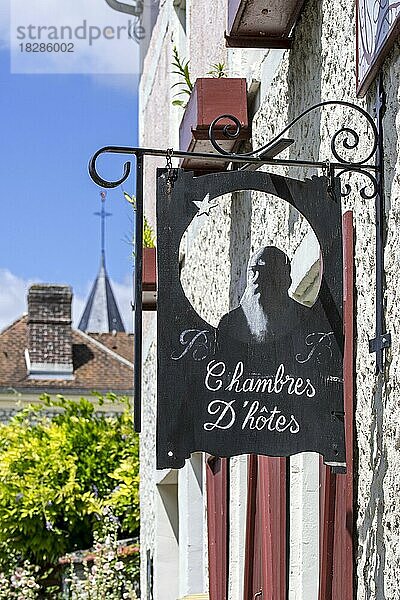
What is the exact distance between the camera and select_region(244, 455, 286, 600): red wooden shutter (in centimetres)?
359

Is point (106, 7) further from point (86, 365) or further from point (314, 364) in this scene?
point (86, 365)

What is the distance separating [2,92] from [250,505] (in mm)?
27385

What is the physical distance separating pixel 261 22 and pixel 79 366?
22.6 m

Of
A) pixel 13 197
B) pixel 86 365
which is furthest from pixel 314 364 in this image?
pixel 13 197

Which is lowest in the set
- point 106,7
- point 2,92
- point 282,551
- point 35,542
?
point 35,542

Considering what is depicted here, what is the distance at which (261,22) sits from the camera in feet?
11.6

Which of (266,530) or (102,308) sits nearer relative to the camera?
(266,530)

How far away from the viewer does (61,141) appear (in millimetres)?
33406

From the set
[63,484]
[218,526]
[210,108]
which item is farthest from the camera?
[63,484]

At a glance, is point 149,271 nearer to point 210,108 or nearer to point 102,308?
point 210,108

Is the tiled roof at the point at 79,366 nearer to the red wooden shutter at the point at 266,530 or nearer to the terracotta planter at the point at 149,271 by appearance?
the terracotta planter at the point at 149,271

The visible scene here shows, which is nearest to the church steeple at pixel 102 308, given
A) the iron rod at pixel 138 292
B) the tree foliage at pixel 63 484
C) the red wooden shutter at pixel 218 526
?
the tree foliage at pixel 63 484
